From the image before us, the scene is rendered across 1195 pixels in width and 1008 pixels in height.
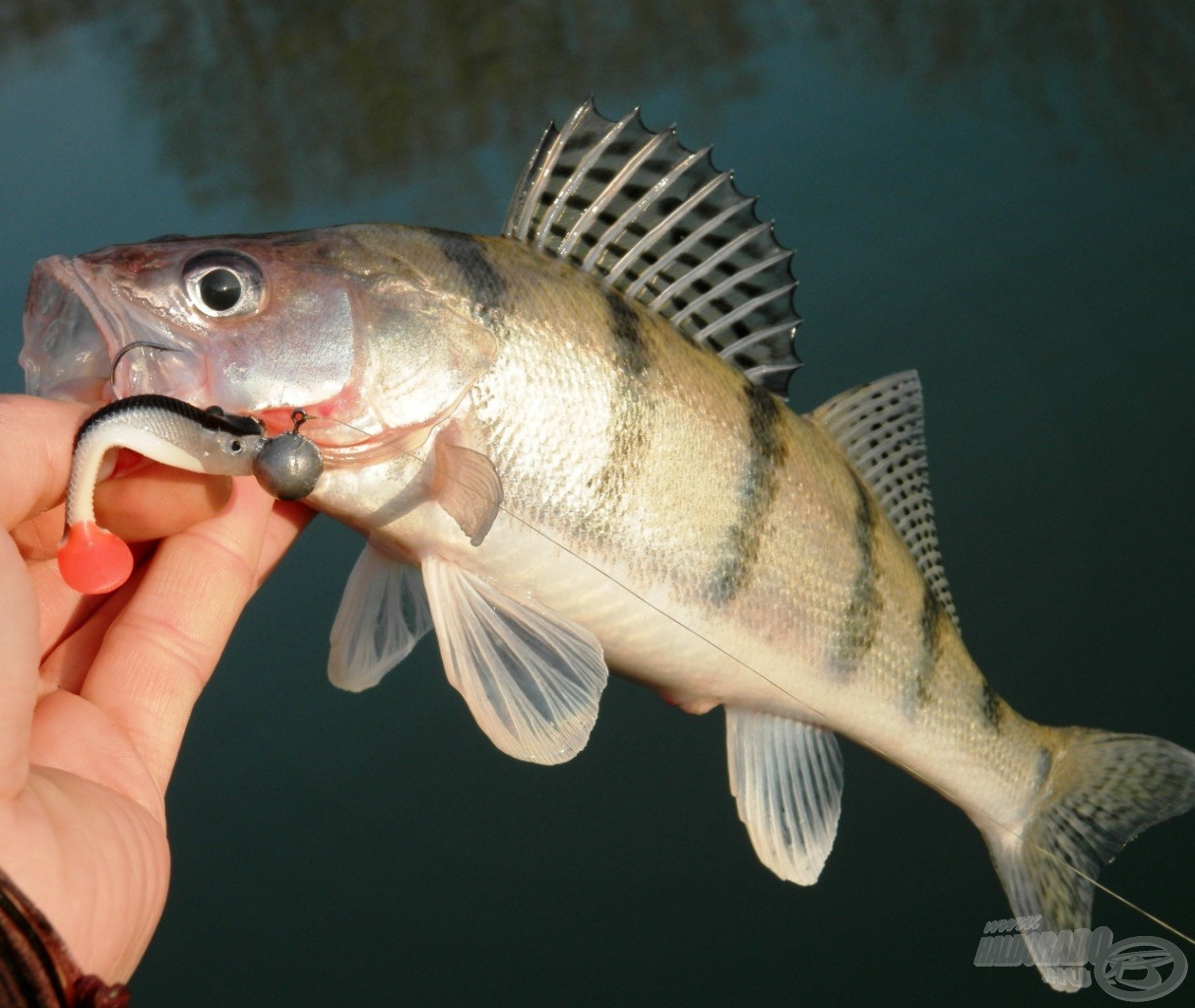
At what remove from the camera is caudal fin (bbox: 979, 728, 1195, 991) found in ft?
7.16

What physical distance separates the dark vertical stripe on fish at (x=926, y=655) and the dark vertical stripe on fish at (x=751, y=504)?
15.5 inches

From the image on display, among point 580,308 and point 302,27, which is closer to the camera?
point 580,308

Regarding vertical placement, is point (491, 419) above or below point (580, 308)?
below

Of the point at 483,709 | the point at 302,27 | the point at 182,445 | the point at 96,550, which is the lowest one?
the point at 483,709

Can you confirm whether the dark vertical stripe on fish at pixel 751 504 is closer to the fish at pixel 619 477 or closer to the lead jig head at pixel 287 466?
the fish at pixel 619 477

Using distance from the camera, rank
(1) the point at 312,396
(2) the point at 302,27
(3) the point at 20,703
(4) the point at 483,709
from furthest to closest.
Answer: (2) the point at 302,27, (4) the point at 483,709, (1) the point at 312,396, (3) the point at 20,703

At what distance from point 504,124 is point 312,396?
5.90 meters

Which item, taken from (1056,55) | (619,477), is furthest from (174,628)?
(1056,55)

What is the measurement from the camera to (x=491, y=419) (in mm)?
1754

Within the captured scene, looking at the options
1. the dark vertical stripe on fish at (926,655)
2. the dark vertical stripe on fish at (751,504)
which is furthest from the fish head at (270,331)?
the dark vertical stripe on fish at (926,655)

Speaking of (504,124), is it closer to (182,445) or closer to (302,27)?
(302,27)

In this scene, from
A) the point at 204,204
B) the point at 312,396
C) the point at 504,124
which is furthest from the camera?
the point at 504,124

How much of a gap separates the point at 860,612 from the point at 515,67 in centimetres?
704

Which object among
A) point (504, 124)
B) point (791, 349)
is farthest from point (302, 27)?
point (791, 349)
